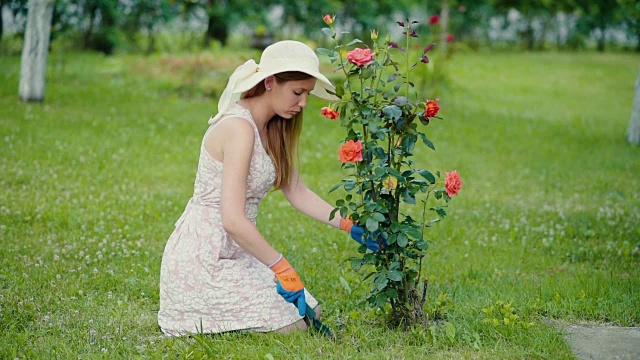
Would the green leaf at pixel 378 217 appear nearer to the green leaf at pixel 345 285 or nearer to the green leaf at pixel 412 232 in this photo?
the green leaf at pixel 412 232

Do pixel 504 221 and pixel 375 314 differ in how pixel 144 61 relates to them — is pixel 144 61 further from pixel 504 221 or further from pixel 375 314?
pixel 375 314

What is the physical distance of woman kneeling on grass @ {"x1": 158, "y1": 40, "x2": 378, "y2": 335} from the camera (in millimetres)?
4008

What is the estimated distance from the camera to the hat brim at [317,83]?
13.1 feet

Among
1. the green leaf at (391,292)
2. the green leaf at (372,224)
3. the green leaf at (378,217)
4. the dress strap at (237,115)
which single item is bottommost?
the green leaf at (391,292)

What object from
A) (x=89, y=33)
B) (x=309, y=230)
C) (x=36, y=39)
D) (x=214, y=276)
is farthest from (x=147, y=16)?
(x=214, y=276)

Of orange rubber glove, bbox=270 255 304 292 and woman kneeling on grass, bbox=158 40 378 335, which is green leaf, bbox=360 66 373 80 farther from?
orange rubber glove, bbox=270 255 304 292

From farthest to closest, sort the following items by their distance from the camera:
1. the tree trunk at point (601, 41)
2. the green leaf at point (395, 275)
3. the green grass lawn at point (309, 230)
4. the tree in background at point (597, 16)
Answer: the tree trunk at point (601, 41), the tree in background at point (597, 16), the green grass lawn at point (309, 230), the green leaf at point (395, 275)

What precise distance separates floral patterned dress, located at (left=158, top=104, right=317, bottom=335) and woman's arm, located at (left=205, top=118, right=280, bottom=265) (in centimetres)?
12

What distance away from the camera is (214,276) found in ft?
13.9

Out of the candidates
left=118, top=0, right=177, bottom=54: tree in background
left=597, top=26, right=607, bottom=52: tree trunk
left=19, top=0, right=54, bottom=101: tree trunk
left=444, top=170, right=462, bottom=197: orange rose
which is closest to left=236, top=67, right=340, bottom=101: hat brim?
left=444, top=170, right=462, bottom=197: orange rose

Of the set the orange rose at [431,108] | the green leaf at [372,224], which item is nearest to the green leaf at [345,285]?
the green leaf at [372,224]

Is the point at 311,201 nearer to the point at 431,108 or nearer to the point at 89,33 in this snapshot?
the point at 431,108

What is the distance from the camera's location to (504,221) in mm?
7055

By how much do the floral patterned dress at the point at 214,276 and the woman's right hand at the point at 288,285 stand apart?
325 mm
